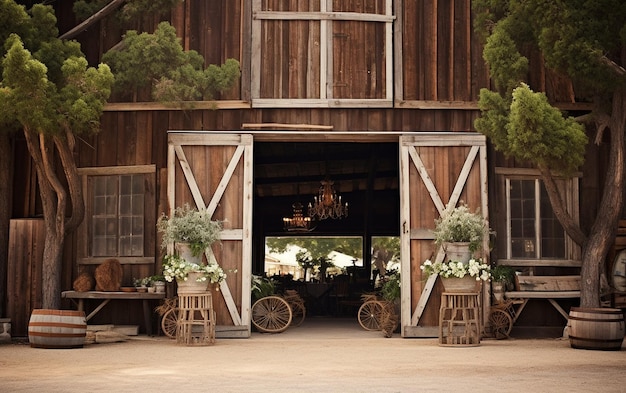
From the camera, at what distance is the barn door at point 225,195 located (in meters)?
13.6

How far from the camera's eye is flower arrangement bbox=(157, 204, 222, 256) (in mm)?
12820

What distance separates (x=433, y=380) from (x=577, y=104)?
7179mm

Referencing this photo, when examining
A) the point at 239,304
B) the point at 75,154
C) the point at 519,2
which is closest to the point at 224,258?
the point at 239,304

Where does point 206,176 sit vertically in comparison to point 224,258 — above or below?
above

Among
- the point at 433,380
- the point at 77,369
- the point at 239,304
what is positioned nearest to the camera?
the point at 433,380

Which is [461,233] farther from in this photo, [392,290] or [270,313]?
[270,313]

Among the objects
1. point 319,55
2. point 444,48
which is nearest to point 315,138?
point 319,55

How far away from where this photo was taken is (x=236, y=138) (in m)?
13.9

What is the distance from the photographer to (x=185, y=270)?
12.5 meters

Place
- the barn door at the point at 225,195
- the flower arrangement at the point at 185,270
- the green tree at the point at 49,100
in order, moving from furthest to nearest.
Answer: the barn door at the point at 225,195
the flower arrangement at the point at 185,270
the green tree at the point at 49,100

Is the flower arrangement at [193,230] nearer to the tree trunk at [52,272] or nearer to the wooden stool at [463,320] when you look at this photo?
the tree trunk at [52,272]

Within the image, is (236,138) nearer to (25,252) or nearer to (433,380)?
(25,252)

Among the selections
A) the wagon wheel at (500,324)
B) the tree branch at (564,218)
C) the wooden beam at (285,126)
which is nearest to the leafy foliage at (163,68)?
the wooden beam at (285,126)

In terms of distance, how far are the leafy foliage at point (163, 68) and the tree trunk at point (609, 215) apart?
555cm
